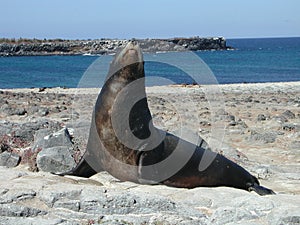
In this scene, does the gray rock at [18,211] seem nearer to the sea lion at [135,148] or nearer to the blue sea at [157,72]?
the sea lion at [135,148]

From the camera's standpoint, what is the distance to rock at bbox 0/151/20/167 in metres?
8.09

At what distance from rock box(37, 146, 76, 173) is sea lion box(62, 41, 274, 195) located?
0.65 meters

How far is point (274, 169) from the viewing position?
30.1ft

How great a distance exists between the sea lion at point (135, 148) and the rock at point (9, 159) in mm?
1351

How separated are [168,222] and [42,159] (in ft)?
9.70

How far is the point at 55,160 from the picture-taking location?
25.6 ft

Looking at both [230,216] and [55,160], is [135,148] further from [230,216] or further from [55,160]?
[230,216]

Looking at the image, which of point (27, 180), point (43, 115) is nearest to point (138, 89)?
point (27, 180)

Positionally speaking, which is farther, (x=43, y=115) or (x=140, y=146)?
(x=43, y=115)

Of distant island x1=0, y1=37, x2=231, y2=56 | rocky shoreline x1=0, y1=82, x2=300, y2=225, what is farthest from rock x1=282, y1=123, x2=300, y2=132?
distant island x1=0, y1=37, x2=231, y2=56

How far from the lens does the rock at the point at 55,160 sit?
7734mm

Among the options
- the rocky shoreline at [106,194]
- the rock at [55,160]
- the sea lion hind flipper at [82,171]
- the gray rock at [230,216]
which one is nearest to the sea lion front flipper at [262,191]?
the rocky shoreline at [106,194]

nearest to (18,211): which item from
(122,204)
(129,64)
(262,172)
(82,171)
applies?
(122,204)

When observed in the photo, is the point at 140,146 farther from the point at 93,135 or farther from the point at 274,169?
the point at 274,169
